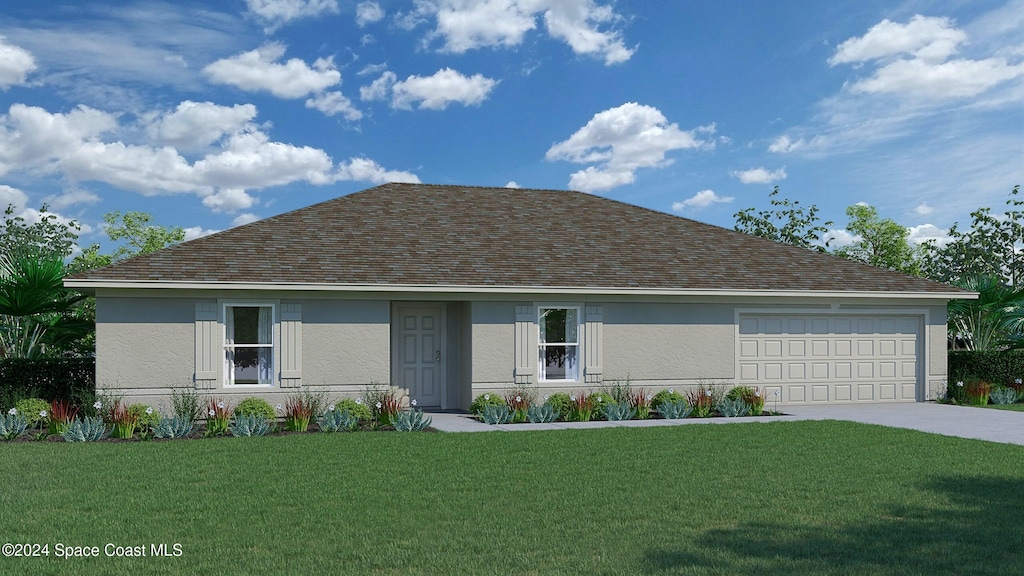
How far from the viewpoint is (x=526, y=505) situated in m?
9.00

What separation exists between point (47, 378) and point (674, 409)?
12.4 meters

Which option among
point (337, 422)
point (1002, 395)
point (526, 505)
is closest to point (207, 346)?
point (337, 422)

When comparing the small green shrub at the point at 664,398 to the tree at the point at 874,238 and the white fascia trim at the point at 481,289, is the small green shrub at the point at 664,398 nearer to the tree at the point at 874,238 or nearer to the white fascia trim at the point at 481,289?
the white fascia trim at the point at 481,289

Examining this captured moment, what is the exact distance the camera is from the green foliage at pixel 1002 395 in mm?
21281

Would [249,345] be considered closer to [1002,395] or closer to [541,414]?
[541,414]

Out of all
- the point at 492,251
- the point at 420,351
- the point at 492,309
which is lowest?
the point at 420,351

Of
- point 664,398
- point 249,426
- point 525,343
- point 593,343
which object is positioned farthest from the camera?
point 593,343

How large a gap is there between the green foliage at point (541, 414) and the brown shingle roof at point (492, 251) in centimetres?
260

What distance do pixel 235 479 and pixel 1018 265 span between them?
37683 millimetres

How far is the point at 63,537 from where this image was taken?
25.9 ft

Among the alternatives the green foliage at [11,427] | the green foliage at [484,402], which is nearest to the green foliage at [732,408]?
the green foliage at [484,402]

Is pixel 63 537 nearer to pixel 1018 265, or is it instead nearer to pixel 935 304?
pixel 935 304

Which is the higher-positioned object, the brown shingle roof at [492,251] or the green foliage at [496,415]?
the brown shingle roof at [492,251]

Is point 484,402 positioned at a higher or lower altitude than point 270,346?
lower
